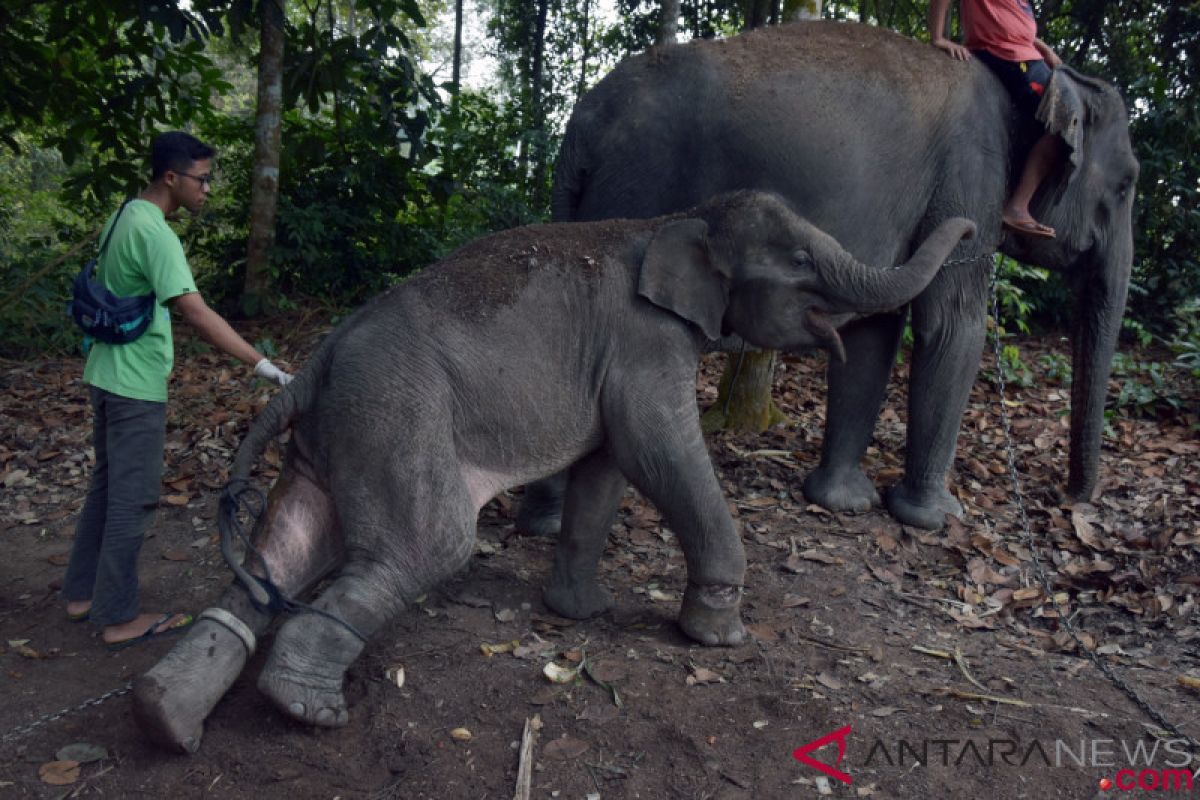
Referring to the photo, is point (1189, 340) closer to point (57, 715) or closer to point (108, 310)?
point (108, 310)

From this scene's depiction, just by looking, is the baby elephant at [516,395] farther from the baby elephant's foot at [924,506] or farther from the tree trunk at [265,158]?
the tree trunk at [265,158]

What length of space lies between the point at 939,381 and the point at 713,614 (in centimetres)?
240

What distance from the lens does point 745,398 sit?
717 cm

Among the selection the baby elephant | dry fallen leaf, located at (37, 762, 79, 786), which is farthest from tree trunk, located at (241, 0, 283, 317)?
dry fallen leaf, located at (37, 762, 79, 786)

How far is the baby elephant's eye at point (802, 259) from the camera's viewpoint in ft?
12.7

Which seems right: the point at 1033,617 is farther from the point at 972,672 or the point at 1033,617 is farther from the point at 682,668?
the point at 682,668

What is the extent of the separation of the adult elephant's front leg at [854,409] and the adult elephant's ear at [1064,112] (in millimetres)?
1327

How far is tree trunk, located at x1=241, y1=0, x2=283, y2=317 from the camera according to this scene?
26.0ft

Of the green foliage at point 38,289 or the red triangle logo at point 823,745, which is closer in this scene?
the red triangle logo at point 823,745

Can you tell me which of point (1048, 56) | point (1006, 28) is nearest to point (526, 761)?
point (1006, 28)

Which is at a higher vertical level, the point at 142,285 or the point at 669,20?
the point at 669,20

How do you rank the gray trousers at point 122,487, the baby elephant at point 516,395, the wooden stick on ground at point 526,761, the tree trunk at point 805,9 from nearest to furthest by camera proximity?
1. the wooden stick on ground at point 526,761
2. the baby elephant at point 516,395
3. the gray trousers at point 122,487
4. the tree trunk at point 805,9

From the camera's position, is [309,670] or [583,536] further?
[583,536]

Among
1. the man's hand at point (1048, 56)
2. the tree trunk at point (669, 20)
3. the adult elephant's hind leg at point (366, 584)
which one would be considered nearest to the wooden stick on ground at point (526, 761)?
the adult elephant's hind leg at point (366, 584)
